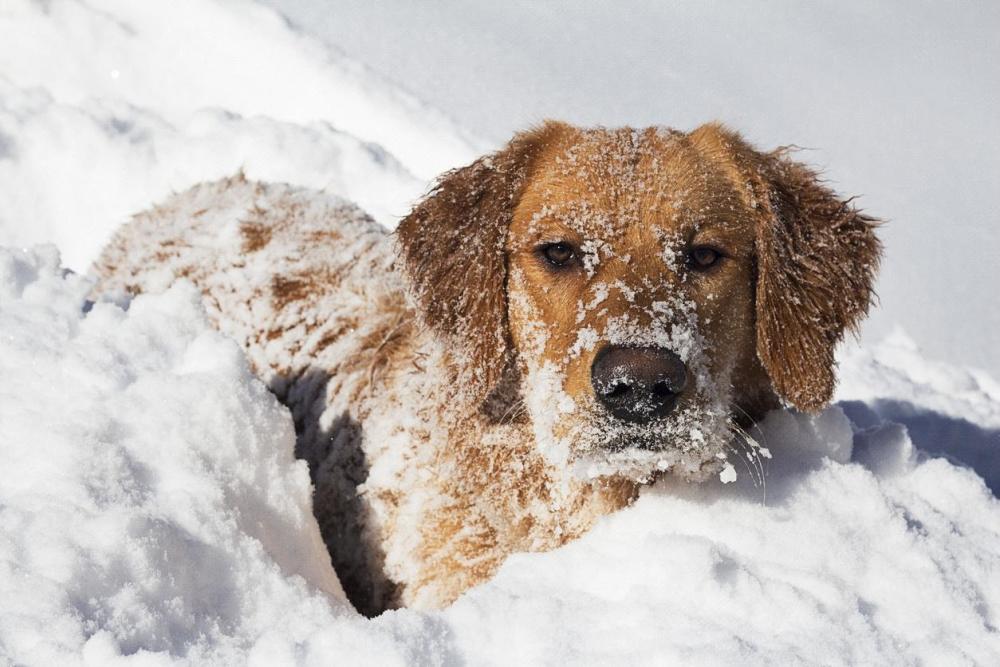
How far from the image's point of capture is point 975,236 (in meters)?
6.54

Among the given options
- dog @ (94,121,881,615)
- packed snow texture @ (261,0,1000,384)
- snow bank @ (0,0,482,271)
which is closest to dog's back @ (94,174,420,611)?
dog @ (94,121,881,615)

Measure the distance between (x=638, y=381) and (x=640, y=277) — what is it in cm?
42

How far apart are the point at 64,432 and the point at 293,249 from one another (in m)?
1.96

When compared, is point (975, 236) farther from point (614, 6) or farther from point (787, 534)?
point (787, 534)

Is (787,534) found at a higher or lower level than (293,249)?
higher

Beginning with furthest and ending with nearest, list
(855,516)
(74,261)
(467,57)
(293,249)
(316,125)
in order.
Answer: (467,57)
(316,125)
(74,261)
(293,249)
(855,516)

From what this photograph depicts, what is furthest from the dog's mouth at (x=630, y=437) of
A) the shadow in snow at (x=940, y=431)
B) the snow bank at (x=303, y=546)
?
the shadow in snow at (x=940, y=431)

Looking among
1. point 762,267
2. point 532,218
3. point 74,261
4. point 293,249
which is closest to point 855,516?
point 762,267

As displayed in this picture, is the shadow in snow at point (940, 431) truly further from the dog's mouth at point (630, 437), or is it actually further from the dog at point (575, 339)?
the dog's mouth at point (630, 437)

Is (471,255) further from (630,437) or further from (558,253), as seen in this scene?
(630,437)

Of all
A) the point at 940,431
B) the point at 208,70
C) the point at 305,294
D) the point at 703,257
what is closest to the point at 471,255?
the point at 703,257

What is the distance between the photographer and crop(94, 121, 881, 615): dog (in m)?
2.52

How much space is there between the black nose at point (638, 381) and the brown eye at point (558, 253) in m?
0.48

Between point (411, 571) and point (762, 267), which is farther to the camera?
point (411, 571)
